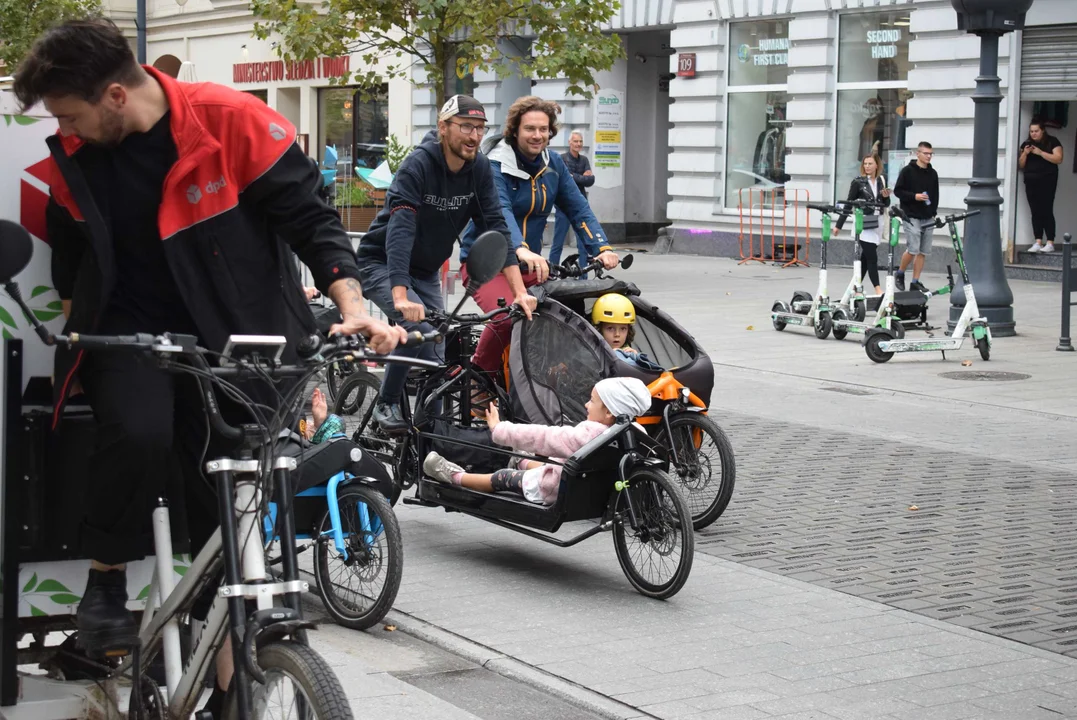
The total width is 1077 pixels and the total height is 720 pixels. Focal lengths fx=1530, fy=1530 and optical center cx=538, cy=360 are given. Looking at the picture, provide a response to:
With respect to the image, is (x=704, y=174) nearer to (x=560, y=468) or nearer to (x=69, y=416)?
(x=560, y=468)

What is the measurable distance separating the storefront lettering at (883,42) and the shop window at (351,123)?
41.4 ft

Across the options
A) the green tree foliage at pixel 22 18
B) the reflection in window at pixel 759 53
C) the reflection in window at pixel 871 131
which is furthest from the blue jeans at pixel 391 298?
the green tree foliage at pixel 22 18

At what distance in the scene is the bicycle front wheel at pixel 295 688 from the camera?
9.84 feet

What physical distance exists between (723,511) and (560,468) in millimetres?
1200

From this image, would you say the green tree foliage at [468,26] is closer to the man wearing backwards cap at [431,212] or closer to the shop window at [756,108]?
the shop window at [756,108]

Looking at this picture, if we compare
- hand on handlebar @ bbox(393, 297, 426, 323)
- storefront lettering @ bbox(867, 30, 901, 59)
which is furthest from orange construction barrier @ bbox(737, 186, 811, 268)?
hand on handlebar @ bbox(393, 297, 426, 323)

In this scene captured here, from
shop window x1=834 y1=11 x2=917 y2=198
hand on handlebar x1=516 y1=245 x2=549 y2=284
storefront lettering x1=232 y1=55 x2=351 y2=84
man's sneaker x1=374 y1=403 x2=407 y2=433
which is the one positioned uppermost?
storefront lettering x1=232 y1=55 x2=351 y2=84

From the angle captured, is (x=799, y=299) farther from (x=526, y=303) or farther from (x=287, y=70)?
(x=287, y=70)

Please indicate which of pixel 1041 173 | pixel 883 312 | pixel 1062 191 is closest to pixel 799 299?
pixel 883 312

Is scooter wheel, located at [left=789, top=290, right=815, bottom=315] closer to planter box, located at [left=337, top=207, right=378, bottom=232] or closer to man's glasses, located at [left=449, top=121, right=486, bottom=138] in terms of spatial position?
planter box, located at [left=337, top=207, right=378, bottom=232]

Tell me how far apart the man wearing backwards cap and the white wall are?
15.5 m

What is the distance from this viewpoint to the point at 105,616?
3.89 metres

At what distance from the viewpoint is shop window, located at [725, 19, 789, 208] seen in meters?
25.6

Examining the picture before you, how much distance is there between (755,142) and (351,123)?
12082 millimetres
